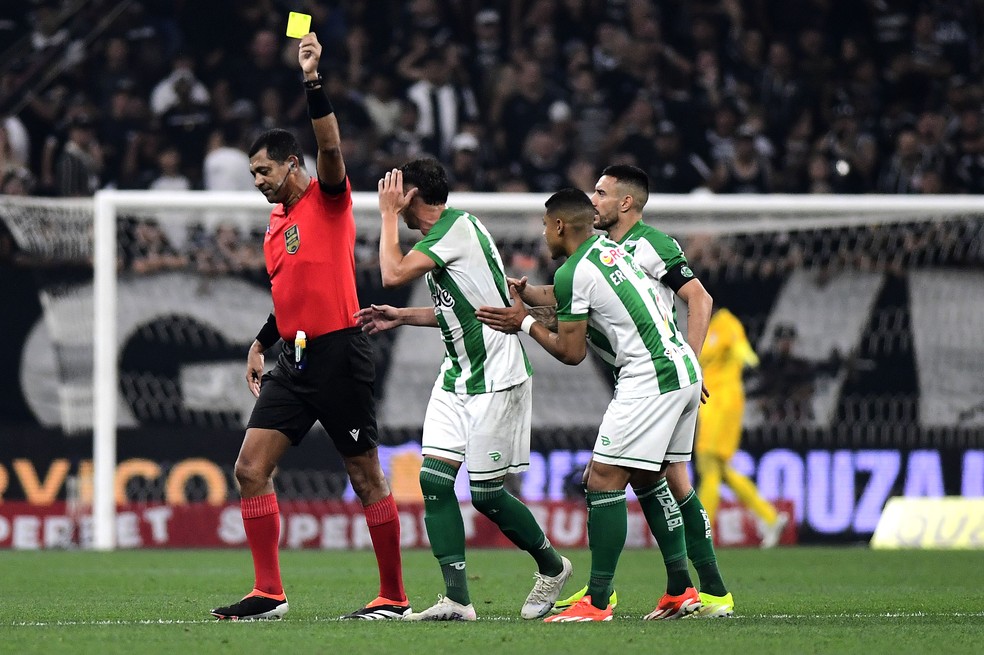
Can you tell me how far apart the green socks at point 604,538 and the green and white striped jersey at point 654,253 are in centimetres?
112

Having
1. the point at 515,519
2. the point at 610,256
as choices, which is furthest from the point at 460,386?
the point at 610,256

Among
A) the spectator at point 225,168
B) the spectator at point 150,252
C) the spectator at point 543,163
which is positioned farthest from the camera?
the spectator at point 543,163

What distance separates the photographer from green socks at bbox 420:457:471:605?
6.62 meters

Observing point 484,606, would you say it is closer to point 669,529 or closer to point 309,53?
point 669,529

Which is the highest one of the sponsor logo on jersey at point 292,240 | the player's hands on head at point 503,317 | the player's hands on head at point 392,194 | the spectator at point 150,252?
the spectator at point 150,252

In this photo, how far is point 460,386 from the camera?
6.77 meters

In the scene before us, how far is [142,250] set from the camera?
13758 millimetres

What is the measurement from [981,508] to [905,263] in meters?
2.35

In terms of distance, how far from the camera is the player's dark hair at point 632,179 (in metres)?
7.16

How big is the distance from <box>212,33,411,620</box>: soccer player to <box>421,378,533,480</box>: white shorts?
318mm

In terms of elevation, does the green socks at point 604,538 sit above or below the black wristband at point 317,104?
below

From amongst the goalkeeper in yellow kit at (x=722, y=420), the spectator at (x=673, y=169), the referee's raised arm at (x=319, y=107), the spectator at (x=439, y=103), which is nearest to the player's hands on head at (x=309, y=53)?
the referee's raised arm at (x=319, y=107)

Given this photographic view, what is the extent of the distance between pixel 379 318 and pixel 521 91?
10728 millimetres

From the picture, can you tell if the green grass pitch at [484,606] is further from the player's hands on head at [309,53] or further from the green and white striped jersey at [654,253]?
the player's hands on head at [309,53]
